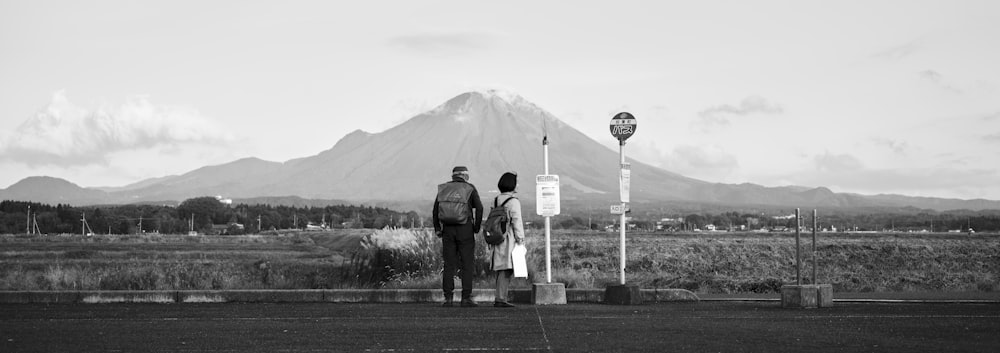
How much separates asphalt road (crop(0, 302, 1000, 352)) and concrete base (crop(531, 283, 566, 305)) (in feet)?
0.70

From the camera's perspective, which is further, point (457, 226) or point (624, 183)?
point (624, 183)

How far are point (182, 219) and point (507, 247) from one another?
15054 centimetres

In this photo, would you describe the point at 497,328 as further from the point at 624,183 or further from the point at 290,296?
the point at 290,296

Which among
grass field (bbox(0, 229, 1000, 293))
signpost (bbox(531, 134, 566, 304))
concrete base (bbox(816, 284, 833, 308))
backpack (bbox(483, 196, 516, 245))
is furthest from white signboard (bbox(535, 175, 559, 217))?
concrete base (bbox(816, 284, 833, 308))

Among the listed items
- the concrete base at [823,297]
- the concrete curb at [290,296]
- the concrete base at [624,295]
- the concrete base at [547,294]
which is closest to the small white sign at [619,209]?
the concrete base at [624,295]

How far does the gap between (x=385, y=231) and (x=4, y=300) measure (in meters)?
7.61

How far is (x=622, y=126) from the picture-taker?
18.2m

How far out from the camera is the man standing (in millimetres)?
17078

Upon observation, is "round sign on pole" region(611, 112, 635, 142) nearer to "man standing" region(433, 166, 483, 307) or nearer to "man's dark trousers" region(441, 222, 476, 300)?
"man standing" region(433, 166, 483, 307)

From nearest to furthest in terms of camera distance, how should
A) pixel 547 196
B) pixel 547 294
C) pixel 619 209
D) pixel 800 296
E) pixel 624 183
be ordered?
pixel 800 296 → pixel 547 196 → pixel 547 294 → pixel 619 209 → pixel 624 183

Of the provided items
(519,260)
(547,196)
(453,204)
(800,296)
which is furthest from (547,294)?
(800,296)

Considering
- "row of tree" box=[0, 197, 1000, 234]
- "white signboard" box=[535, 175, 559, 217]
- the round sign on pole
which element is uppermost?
"row of tree" box=[0, 197, 1000, 234]

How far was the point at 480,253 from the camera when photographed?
22.9 m

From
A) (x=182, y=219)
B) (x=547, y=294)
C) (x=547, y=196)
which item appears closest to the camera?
(x=547, y=196)
